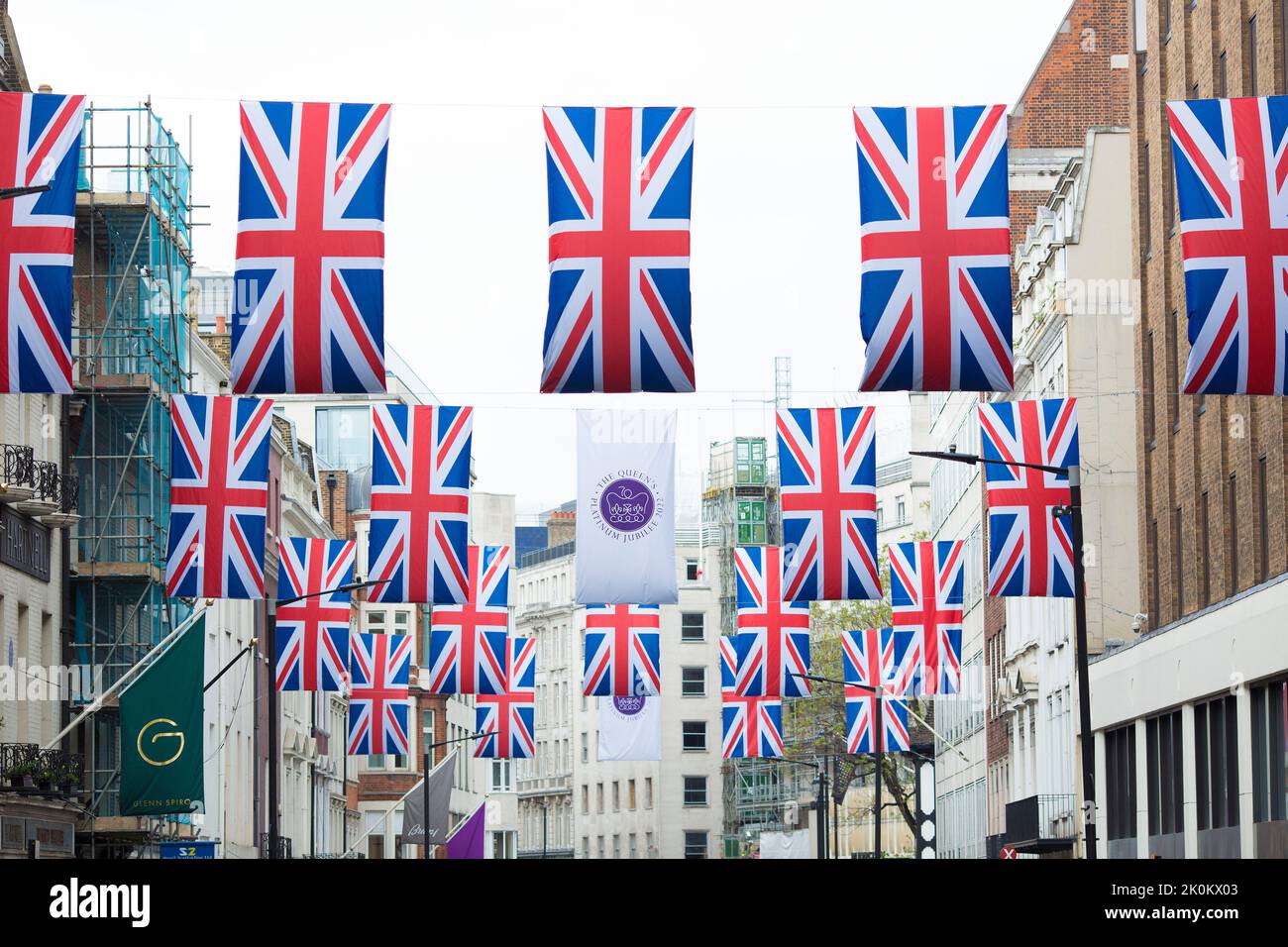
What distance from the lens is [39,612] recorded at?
146 ft

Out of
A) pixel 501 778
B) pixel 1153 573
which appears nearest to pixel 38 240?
pixel 1153 573

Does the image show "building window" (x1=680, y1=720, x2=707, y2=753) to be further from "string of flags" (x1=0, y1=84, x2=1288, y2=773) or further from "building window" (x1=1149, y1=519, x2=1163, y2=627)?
"string of flags" (x1=0, y1=84, x2=1288, y2=773)

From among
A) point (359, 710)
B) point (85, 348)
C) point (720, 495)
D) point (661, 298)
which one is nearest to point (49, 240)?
point (661, 298)

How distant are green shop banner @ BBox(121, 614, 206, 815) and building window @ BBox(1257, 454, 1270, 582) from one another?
18.2m

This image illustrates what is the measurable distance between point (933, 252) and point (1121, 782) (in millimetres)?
25800

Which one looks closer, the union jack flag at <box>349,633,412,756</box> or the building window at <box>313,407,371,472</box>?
the union jack flag at <box>349,633,412,756</box>

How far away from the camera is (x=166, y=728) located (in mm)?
39344

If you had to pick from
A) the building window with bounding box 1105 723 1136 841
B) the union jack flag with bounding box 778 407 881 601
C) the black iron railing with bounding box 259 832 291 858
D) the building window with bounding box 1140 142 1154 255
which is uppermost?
the building window with bounding box 1140 142 1154 255

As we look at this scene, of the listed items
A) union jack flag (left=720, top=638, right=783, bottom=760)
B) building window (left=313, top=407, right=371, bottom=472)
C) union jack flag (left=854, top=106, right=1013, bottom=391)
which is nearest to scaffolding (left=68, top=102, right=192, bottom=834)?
union jack flag (left=720, top=638, right=783, bottom=760)

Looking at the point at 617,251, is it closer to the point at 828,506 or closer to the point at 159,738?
the point at 828,506

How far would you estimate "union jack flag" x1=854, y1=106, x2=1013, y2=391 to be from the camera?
26578mm

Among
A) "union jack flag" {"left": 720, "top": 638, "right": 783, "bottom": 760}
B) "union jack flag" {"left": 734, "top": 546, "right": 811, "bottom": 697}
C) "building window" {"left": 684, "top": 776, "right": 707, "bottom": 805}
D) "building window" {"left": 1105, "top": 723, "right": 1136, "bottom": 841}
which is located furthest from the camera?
"building window" {"left": 684, "top": 776, "right": 707, "bottom": 805}
